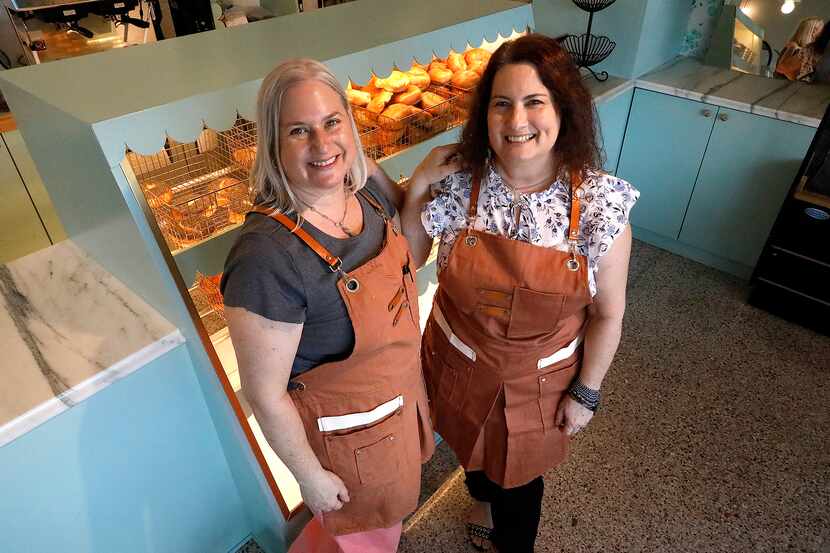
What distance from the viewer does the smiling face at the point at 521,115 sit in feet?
3.67

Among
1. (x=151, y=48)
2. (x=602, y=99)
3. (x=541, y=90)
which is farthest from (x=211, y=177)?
(x=602, y=99)

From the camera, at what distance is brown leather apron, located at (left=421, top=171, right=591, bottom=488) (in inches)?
49.6

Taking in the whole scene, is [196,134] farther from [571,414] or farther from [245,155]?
[571,414]

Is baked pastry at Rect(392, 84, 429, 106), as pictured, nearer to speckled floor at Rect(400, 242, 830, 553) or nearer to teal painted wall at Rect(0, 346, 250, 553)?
teal painted wall at Rect(0, 346, 250, 553)

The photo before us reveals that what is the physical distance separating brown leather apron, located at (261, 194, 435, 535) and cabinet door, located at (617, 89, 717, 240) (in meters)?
2.17

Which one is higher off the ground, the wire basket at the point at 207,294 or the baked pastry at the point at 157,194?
the baked pastry at the point at 157,194

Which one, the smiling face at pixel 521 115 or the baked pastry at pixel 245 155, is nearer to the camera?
the smiling face at pixel 521 115

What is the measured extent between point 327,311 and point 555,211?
0.55m

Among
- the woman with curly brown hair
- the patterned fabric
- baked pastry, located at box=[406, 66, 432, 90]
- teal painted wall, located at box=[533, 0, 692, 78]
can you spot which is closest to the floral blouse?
the woman with curly brown hair

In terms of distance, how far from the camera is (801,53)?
111 inches

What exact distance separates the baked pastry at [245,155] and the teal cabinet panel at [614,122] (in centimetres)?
182

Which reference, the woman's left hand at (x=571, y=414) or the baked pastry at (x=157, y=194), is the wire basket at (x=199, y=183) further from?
the woman's left hand at (x=571, y=414)

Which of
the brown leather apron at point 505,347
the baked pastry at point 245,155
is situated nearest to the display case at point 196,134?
the baked pastry at point 245,155

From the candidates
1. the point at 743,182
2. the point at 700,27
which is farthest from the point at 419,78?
the point at 700,27
